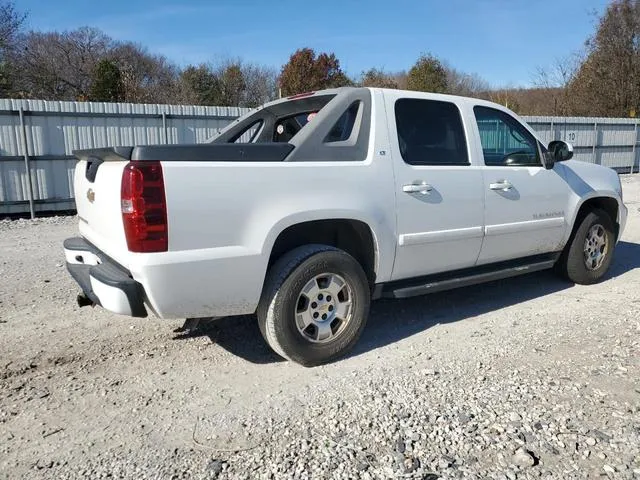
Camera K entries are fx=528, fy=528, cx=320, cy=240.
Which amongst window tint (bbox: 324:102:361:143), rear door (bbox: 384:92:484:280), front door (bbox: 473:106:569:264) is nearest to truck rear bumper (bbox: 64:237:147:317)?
window tint (bbox: 324:102:361:143)

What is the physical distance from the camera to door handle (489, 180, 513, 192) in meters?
4.47

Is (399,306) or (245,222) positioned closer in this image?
(245,222)

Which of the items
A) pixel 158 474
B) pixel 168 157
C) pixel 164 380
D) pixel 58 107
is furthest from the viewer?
pixel 58 107

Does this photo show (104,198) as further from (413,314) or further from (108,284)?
(413,314)

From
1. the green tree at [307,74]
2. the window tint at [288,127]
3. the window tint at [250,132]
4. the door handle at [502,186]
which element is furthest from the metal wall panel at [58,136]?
the green tree at [307,74]

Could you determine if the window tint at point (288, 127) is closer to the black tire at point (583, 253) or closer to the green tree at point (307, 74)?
the black tire at point (583, 253)

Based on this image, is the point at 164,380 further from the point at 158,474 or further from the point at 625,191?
the point at 625,191

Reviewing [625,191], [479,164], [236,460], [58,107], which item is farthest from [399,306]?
[625,191]

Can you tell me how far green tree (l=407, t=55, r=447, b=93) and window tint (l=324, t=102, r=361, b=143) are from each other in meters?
23.1

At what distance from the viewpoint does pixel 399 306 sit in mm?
5039

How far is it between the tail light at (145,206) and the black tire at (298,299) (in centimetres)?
80

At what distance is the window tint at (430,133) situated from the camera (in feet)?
13.3

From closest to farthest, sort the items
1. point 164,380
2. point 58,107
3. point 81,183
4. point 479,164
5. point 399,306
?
point 164,380
point 81,183
point 479,164
point 399,306
point 58,107

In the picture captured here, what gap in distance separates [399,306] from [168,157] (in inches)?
112
